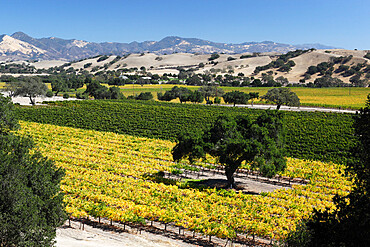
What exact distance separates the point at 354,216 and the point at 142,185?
64.8 feet

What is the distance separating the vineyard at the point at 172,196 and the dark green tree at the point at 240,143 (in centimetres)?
285

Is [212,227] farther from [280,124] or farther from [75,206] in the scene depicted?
[280,124]

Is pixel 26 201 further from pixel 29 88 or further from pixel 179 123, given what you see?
pixel 29 88

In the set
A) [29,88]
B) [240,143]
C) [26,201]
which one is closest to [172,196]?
[240,143]

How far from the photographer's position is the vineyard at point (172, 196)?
21.0 m

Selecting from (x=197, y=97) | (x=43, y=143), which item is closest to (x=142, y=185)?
(x=43, y=143)

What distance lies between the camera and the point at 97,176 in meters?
31.7

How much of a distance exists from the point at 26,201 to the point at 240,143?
1829cm

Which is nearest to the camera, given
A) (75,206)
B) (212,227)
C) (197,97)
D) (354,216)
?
(354,216)

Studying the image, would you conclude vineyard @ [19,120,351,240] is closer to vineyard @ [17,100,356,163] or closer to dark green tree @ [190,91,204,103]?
vineyard @ [17,100,356,163]

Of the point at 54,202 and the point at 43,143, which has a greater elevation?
the point at 54,202

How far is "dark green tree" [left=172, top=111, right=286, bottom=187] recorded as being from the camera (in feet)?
92.5

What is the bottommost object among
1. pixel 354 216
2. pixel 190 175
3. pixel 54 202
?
pixel 190 175

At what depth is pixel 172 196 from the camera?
26.0 m
